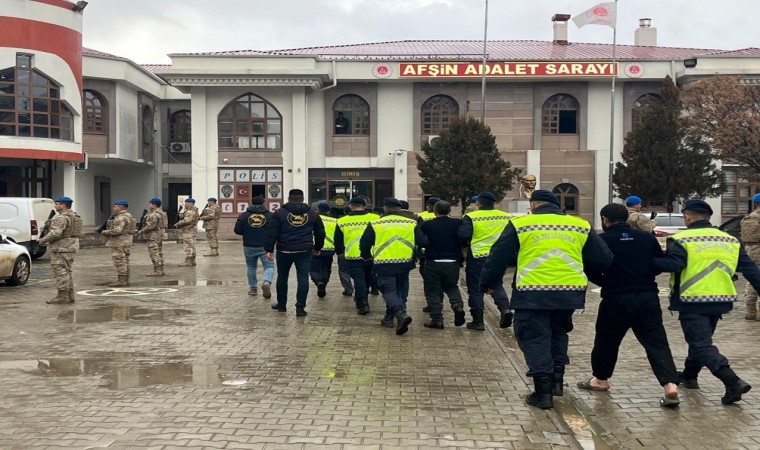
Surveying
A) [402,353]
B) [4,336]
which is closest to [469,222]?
[402,353]

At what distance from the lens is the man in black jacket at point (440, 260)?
9852 mm

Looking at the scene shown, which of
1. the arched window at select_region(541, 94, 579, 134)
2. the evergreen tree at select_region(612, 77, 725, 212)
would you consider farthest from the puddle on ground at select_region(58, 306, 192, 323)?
the arched window at select_region(541, 94, 579, 134)

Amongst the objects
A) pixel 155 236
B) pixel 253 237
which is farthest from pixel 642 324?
pixel 155 236

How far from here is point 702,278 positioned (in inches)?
249

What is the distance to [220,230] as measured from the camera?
3391 centimetres

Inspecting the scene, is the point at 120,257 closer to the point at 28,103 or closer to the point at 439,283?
the point at 439,283

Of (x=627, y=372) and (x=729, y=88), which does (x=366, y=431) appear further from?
(x=729, y=88)

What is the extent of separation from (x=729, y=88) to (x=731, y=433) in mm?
21311

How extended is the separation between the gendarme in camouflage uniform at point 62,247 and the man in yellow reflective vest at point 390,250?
5.25 meters

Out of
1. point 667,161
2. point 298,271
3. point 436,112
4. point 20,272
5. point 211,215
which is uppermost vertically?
point 436,112

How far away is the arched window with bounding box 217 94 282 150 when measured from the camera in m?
34.4

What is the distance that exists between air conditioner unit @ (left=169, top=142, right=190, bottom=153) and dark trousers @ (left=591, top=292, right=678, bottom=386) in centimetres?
3723

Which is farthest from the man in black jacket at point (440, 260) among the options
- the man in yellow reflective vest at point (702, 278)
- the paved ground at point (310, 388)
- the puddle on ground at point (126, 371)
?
the man in yellow reflective vest at point (702, 278)

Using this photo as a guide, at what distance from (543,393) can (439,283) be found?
3.95 meters
